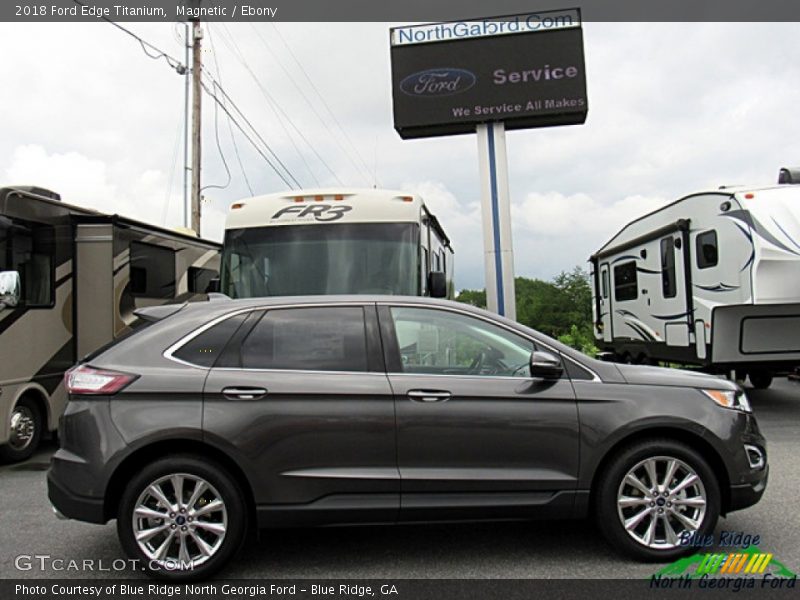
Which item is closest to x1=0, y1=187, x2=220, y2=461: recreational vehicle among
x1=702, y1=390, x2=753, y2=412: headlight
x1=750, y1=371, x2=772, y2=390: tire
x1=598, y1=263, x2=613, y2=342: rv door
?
x1=702, y1=390, x2=753, y2=412: headlight

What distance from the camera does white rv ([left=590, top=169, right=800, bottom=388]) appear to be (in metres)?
8.04

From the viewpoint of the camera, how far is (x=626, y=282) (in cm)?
1249

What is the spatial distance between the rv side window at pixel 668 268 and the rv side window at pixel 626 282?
1349 millimetres

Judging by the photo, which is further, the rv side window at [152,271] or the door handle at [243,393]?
the rv side window at [152,271]

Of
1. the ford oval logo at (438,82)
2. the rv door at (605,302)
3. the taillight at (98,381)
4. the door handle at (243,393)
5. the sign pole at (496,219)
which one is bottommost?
the door handle at (243,393)

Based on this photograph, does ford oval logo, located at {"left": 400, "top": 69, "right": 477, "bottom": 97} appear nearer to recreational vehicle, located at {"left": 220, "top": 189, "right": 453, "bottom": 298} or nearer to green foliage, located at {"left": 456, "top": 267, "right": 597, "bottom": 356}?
recreational vehicle, located at {"left": 220, "top": 189, "right": 453, "bottom": 298}

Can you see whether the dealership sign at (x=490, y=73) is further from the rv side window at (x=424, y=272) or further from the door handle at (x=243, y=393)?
the door handle at (x=243, y=393)

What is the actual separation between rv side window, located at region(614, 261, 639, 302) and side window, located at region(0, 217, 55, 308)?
30.7 ft

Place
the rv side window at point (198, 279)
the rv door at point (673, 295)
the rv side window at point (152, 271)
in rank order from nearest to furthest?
the rv side window at point (152, 271), the rv door at point (673, 295), the rv side window at point (198, 279)

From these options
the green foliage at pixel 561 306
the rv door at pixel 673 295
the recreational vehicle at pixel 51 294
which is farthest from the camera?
the green foliage at pixel 561 306

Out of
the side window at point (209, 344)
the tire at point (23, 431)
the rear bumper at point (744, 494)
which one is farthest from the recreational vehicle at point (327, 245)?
the rear bumper at point (744, 494)

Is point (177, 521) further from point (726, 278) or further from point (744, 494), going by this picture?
point (726, 278)

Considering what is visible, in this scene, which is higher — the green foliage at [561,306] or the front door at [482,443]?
the green foliage at [561,306]

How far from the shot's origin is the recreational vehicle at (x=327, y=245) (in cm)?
718
